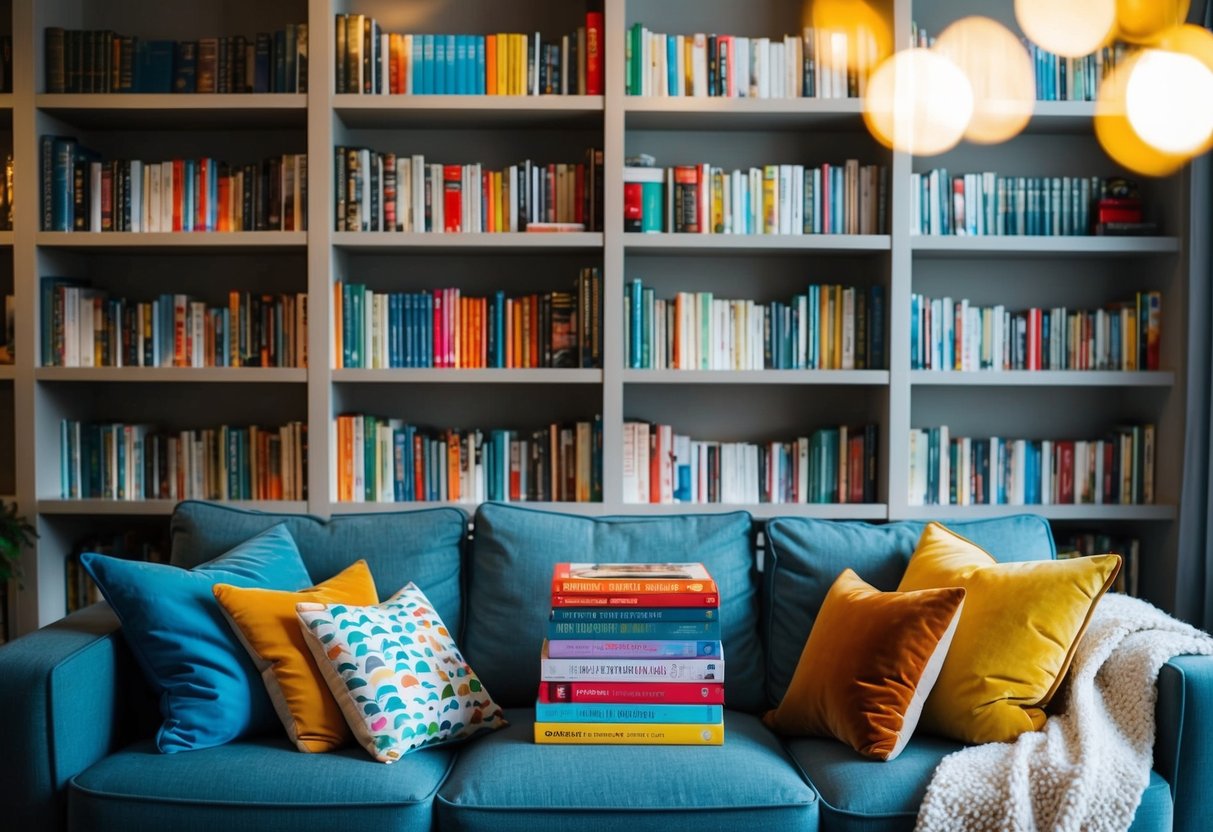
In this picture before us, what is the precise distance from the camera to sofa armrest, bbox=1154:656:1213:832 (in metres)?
1.94

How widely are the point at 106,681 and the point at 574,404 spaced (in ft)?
5.82

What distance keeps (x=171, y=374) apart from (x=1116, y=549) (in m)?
2.98

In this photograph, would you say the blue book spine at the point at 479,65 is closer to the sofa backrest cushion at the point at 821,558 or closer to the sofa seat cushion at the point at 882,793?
the sofa backrest cushion at the point at 821,558

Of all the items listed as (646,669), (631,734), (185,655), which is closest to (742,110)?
(646,669)

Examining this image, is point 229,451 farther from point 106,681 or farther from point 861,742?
point 861,742

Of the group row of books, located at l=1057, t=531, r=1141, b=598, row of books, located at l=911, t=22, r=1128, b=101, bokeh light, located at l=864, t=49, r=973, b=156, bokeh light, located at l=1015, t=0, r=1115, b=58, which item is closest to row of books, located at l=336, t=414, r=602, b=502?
bokeh light, located at l=864, t=49, r=973, b=156

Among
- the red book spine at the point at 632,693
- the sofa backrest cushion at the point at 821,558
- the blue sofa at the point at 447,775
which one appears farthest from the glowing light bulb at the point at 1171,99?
the red book spine at the point at 632,693

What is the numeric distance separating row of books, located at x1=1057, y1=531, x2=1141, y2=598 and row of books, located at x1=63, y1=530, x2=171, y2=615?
284 centimetres

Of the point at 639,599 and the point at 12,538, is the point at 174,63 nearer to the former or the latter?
the point at 12,538

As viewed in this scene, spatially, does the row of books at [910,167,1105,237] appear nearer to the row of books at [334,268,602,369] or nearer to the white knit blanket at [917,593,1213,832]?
the row of books at [334,268,602,369]

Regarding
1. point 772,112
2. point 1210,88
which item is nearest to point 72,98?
point 772,112

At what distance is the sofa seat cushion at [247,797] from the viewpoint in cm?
191

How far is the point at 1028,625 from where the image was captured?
2.10 metres

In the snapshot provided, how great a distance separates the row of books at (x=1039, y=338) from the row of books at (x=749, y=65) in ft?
2.36
